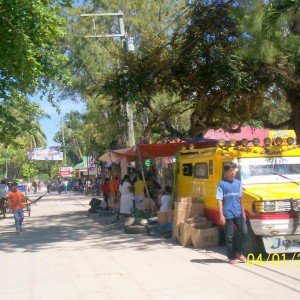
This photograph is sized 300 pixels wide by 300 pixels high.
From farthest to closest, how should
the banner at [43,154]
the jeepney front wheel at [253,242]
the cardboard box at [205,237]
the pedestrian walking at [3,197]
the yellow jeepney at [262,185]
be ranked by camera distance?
the banner at [43,154] < the pedestrian walking at [3,197] < the cardboard box at [205,237] < the jeepney front wheel at [253,242] < the yellow jeepney at [262,185]

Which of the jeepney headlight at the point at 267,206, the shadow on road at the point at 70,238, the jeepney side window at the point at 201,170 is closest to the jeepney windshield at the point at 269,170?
the jeepney headlight at the point at 267,206

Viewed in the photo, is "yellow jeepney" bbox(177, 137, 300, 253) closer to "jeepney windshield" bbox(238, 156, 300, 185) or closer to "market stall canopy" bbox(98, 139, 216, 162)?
"jeepney windshield" bbox(238, 156, 300, 185)

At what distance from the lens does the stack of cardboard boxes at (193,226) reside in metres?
10.4

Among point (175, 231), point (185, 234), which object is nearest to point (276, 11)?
point (185, 234)

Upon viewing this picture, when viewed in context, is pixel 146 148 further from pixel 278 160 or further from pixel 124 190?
pixel 278 160

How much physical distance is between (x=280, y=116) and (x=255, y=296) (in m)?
24.3

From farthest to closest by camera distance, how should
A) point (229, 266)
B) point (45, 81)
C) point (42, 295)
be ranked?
point (45, 81) < point (229, 266) < point (42, 295)

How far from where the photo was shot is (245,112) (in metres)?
18.3

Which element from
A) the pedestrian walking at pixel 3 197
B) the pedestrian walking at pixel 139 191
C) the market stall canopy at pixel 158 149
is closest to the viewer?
the market stall canopy at pixel 158 149

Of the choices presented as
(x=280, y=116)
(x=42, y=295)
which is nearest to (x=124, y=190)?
(x=42, y=295)

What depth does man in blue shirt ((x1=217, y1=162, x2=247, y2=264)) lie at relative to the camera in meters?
8.32

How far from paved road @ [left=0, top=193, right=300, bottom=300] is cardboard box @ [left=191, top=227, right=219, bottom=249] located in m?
0.30

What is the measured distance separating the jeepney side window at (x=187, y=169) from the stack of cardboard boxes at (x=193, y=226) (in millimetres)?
978
